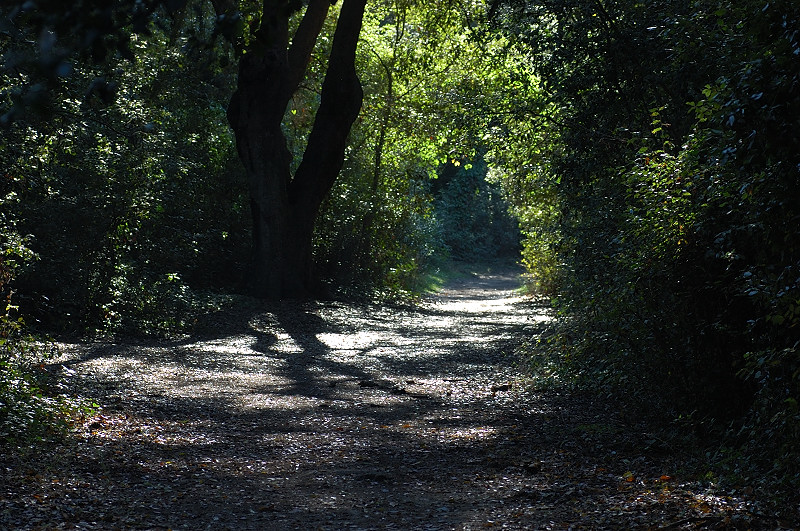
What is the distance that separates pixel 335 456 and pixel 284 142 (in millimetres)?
13070

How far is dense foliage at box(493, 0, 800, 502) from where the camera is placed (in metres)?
4.69

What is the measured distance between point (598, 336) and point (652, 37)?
13.4ft

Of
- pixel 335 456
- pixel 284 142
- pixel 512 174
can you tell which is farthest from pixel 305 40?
pixel 335 456

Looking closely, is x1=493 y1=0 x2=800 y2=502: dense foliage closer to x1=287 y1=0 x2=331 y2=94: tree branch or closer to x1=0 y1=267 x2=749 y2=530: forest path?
x1=0 y1=267 x2=749 y2=530: forest path

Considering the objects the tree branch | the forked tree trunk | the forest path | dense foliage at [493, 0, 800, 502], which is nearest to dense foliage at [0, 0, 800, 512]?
dense foliage at [493, 0, 800, 502]

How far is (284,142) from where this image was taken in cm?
1864

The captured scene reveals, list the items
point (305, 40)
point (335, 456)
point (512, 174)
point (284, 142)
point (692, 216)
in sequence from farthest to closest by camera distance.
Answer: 1. point (512, 174)
2. point (284, 142)
3. point (305, 40)
4. point (335, 456)
5. point (692, 216)

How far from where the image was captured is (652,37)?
32.2 ft

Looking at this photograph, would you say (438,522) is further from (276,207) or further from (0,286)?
(276,207)

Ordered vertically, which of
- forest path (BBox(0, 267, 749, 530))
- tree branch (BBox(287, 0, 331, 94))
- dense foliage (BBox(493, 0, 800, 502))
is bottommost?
forest path (BBox(0, 267, 749, 530))

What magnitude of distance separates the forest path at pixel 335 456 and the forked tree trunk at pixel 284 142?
21.3 ft

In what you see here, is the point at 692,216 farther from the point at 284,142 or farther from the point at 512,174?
the point at 512,174

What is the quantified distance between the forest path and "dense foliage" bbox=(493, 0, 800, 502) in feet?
2.14

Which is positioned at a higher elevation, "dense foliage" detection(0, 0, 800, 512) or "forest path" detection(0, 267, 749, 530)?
"dense foliage" detection(0, 0, 800, 512)
